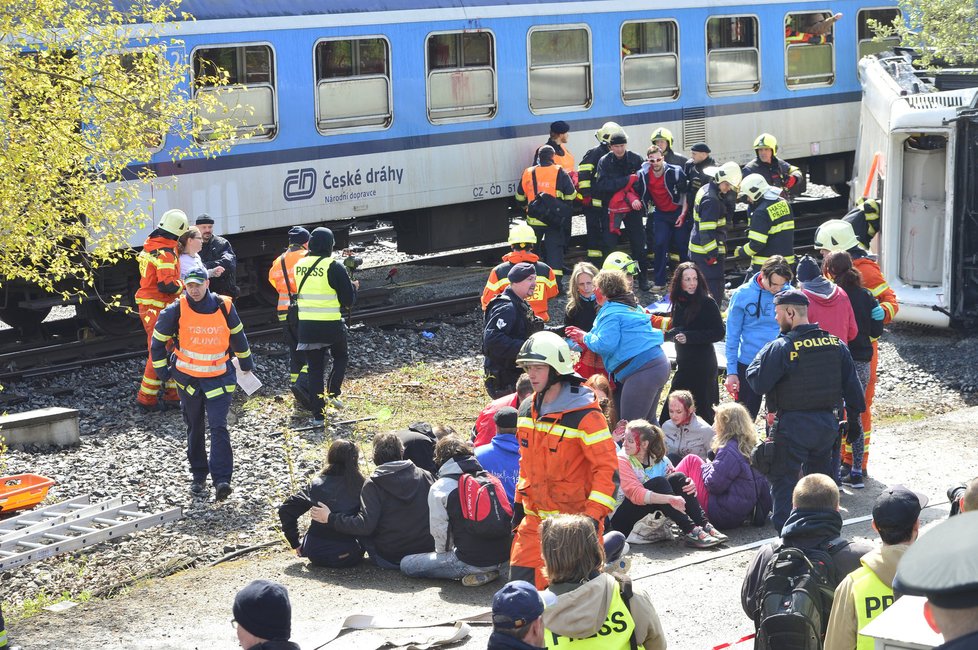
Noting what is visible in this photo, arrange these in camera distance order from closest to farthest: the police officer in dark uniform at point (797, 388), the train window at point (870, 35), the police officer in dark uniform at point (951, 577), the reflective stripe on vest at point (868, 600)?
the police officer in dark uniform at point (951, 577) → the reflective stripe on vest at point (868, 600) → the police officer in dark uniform at point (797, 388) → the train window at point (870, 35)

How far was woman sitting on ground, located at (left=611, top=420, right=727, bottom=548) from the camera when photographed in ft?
26.0

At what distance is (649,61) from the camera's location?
55.9ft

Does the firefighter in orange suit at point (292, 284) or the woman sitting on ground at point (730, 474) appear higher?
the firefighter in orange suit at point (292, 284)

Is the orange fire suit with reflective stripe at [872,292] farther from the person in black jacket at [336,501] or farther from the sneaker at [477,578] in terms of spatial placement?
the person in black jacket at [336,501]

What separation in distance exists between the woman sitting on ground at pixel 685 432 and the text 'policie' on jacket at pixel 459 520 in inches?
66.0

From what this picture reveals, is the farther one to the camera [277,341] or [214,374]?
[277,341]

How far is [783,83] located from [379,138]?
640 centimetres

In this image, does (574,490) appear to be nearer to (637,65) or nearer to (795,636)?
(795,636)

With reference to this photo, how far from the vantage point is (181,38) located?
1327 centimetres

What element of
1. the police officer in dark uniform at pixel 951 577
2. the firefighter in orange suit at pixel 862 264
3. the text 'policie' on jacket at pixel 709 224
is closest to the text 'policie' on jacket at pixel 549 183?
the text 'policie' on jacket at pixel 709 224

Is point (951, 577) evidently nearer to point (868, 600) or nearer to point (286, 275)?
point (868, 600)

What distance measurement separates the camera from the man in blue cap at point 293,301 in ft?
37.6

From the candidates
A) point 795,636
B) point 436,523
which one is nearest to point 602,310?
point 436,523

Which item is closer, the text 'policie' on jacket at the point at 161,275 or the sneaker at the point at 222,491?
the sneaker at the point at 222,491
